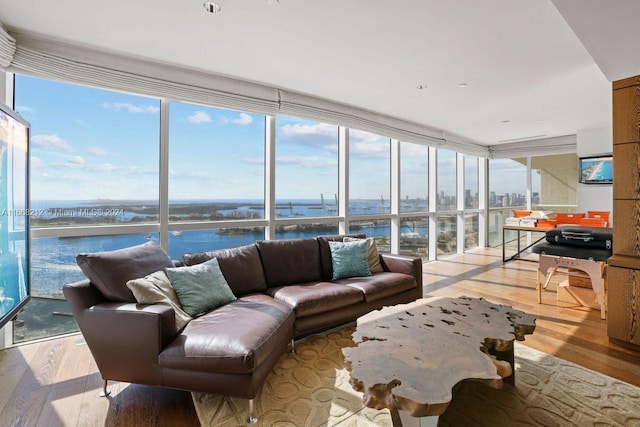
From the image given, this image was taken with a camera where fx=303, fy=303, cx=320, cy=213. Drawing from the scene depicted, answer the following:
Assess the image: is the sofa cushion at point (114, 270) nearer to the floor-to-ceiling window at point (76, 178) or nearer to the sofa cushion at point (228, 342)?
the sofa cushion at point (228, 342)

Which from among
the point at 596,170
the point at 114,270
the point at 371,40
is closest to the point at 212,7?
the point at 371,40

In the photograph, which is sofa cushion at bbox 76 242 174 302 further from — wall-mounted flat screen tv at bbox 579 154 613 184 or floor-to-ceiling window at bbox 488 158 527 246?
floor-to-ceiling window at bbox 488 158 527 246

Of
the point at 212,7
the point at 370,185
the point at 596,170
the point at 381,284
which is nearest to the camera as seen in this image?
the point at 212,7

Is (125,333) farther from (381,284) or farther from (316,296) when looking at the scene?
(381,284)

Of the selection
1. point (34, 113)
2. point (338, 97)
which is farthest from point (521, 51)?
point (34, 113)

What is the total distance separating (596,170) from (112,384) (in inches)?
287

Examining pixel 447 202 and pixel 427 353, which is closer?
pixel 427 353

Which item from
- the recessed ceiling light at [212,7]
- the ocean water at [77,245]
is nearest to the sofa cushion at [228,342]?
the ocean water at [77,245]

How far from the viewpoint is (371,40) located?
251 centimetres

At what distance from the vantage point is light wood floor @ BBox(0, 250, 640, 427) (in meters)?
1.74

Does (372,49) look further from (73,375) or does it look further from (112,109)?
(73,375)

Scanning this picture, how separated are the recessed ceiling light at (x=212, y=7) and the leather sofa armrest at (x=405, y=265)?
2806 mm

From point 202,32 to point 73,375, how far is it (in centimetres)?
272

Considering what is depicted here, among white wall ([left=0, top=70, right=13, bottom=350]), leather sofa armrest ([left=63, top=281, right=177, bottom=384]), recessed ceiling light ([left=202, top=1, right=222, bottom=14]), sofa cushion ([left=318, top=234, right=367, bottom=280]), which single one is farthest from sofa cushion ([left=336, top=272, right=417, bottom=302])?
white wall ([left=0, top=70, right=13, bottom=350])
